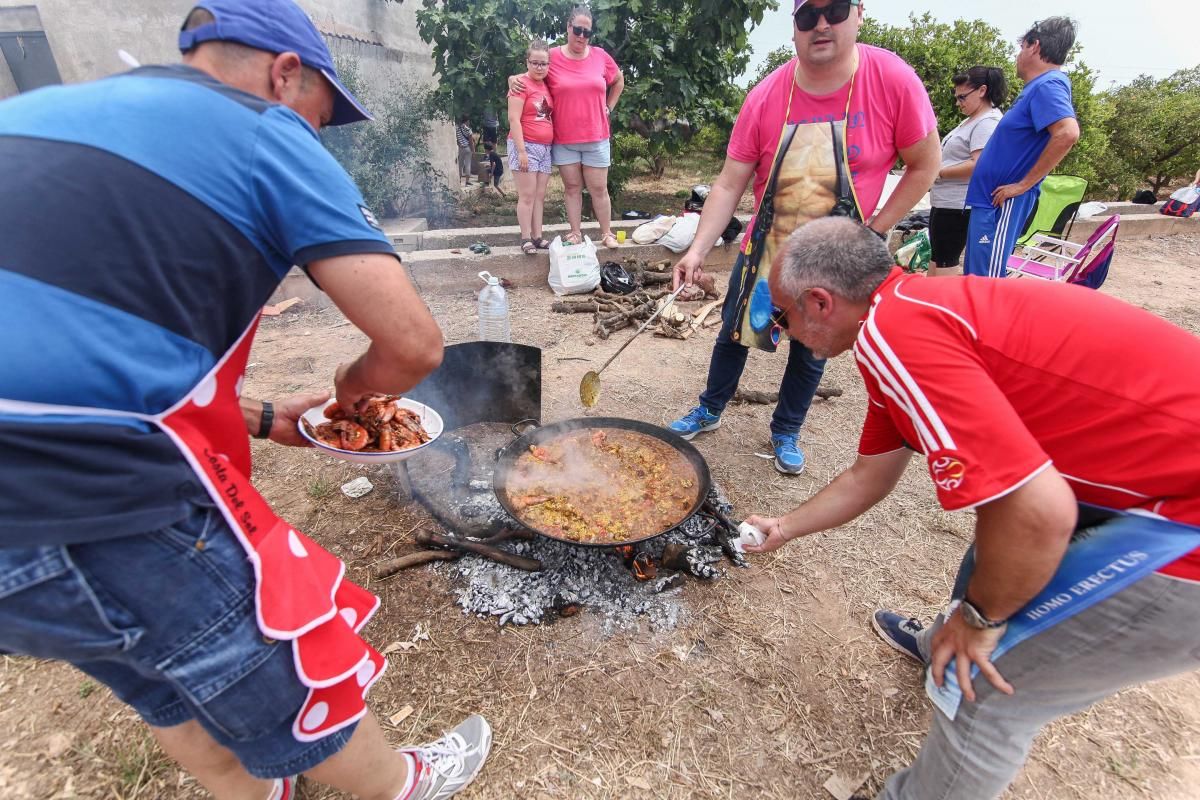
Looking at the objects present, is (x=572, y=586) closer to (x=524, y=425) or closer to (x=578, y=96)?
(x=524, y=425)

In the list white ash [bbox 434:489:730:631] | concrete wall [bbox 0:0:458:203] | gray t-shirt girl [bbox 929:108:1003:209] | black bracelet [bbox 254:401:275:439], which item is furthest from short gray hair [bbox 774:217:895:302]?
concrete wall [bbox 0:0:458:203]

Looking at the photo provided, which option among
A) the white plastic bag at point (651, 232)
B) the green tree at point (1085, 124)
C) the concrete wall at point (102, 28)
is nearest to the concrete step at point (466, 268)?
the white plastic bag at point (651, 232)

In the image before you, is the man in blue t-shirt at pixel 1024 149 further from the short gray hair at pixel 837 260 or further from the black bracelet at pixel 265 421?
the black bracelet at pixel 265 421

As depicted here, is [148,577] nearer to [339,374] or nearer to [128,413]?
[128,413]

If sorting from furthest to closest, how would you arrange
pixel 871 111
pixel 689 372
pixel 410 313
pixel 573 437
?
pixel 689 372 < pixel 573 437 < pixel 871 111 < pixel 410 313

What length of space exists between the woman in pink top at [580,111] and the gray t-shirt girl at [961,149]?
143 inches

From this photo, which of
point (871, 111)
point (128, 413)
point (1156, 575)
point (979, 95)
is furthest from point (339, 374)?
point (979, 95)

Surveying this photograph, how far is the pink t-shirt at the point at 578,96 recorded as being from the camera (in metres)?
6.68

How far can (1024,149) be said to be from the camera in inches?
193

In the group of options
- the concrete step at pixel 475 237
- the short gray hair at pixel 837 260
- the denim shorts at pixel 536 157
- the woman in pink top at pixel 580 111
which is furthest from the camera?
the concrete step at pixel 475 237

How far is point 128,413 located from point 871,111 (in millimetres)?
3515

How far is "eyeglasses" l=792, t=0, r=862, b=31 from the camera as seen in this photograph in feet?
9.55

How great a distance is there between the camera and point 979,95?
562cm

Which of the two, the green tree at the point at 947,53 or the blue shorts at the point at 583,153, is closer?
the blue shorts at the point at 583,153
